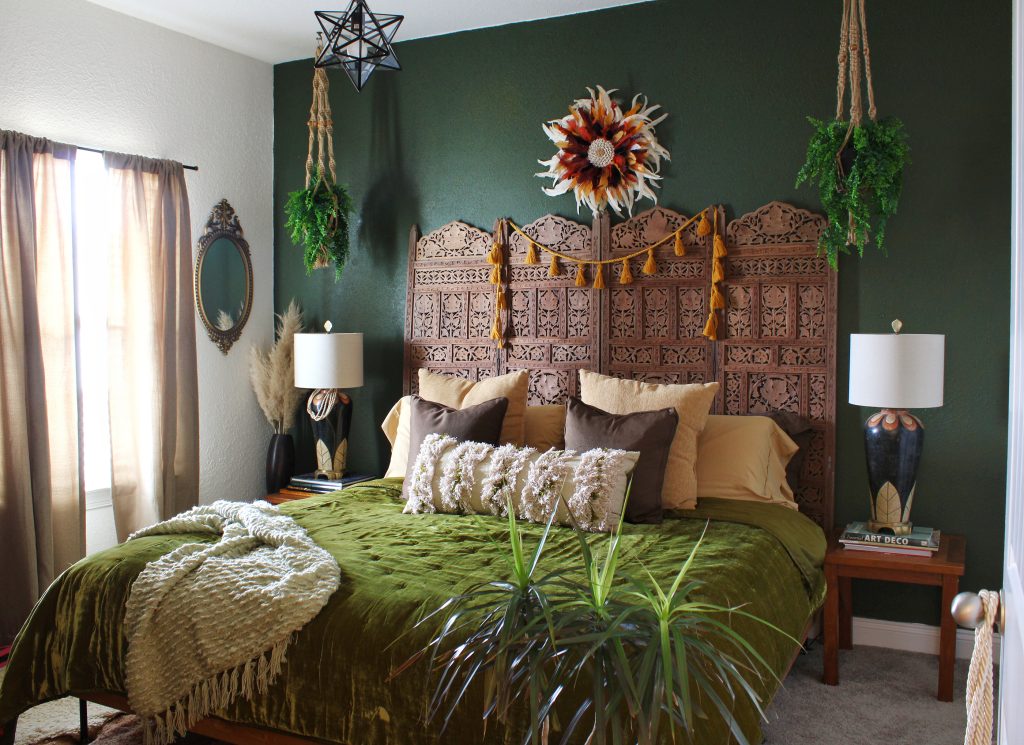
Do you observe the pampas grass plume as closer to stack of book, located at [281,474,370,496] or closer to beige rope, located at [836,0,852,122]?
stack of book, located at [281,474,370,496]

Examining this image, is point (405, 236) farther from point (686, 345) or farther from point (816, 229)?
point (816, 229)

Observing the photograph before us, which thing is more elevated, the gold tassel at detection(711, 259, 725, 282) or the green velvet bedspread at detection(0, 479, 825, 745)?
the gold tassel at detection(711, 259, 725, 282)

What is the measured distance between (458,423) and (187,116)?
89.3 inches

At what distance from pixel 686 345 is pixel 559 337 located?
63cm

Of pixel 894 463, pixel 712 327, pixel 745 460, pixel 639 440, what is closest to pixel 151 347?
pixel 639 440

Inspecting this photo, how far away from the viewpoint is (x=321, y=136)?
4820mm

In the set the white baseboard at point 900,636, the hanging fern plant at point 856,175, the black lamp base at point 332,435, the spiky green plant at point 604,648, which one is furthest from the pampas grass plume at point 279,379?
the spiky green plant at point 604,648

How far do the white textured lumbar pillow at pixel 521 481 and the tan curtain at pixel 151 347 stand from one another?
1.56m

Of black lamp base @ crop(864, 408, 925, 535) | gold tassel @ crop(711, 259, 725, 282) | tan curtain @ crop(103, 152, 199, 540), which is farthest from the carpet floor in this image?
gold tassel @ crop(711, 259, 725, 282)

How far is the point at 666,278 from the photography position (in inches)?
164

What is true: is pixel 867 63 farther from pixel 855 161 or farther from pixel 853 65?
pixel 855 161

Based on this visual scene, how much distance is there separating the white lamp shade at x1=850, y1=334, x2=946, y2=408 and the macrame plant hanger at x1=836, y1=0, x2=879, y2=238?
1.66 feet

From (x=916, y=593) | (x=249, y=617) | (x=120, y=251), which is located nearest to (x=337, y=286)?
(x=120, y=251)

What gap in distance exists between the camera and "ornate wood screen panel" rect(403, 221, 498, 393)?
457 centimetres
